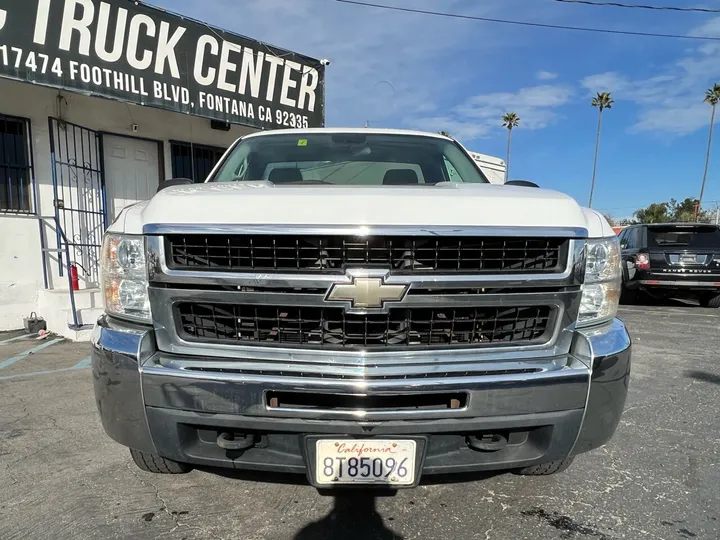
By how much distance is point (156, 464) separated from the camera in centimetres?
218

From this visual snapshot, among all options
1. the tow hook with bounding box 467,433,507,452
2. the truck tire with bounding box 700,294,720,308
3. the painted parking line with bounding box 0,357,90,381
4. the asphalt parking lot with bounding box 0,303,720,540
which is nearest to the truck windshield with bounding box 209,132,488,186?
the tow hook with bounding box 467,433,507,452

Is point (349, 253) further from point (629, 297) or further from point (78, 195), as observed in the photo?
point (629, 297)

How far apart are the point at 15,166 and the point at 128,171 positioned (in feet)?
5.37

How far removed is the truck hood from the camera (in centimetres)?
180

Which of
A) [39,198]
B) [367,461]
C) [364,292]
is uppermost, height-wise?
[39,198]

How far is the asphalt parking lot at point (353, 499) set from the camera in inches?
82.0

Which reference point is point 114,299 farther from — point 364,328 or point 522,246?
point 522,246

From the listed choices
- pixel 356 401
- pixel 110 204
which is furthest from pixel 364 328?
pixel 110 204

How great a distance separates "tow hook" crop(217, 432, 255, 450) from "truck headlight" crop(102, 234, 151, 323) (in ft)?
1.76

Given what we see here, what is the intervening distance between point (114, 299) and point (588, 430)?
193 cm

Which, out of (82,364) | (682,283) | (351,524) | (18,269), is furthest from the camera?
(682,283)

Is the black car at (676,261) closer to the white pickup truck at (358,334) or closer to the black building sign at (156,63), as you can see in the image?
the black building sign at (156,63)

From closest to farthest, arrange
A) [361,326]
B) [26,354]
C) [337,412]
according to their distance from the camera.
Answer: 1. [337,412]
2. [361,326]
3. [26,354]

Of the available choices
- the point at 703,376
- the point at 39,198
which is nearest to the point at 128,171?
the point at 39,198
